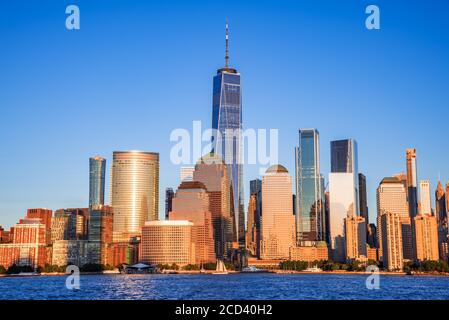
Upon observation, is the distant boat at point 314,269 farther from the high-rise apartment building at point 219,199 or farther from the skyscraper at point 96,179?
the skyscraper at point 96,179

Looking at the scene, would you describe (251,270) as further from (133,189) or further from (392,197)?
(133,189)

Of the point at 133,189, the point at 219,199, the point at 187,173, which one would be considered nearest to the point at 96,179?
the point at 133,189

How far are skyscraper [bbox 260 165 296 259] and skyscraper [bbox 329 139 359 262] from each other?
12416mm

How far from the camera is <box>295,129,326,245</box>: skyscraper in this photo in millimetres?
184962

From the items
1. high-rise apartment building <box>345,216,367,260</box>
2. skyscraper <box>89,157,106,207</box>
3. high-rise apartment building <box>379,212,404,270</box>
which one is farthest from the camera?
skyscraper <box>89,157,106,207</box>

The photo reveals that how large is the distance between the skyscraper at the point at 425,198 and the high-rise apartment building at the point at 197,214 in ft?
171

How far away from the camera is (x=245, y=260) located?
520ft

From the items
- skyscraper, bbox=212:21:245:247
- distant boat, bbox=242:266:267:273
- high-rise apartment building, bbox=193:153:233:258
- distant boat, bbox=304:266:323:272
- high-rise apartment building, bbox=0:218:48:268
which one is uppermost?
skyscraper, bbox=212:21:245:247

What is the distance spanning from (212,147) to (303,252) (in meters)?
50.7

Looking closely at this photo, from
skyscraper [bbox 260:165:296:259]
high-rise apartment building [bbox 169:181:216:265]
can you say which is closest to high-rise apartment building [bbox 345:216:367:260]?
skyscraper [bbox 260:165:296:259]

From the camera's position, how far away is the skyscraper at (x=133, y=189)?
17775 centimetres

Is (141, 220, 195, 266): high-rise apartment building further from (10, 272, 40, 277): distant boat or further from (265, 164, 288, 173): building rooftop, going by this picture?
(265, 164, 288, 173): building rooftop
